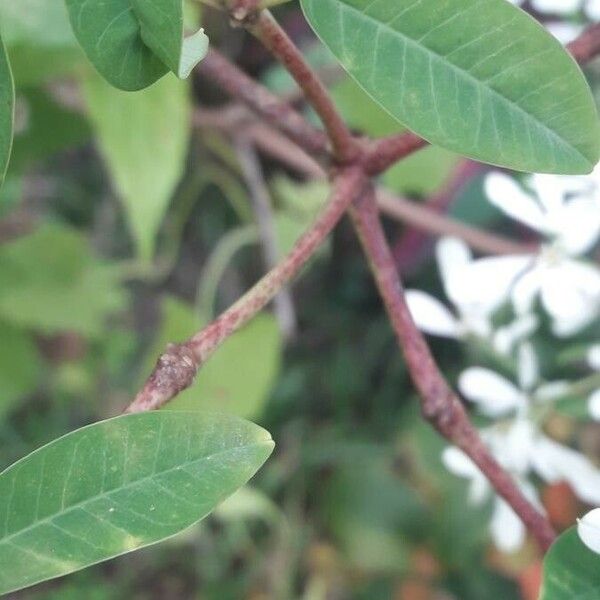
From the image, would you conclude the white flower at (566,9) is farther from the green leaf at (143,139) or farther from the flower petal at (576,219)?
the green leaf at (143,139)

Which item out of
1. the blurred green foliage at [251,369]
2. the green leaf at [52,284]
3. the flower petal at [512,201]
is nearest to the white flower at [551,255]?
the flower petal at [512,201]

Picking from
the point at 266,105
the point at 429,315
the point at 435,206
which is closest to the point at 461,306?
the point at 429,315

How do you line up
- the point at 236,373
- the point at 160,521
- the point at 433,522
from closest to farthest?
the point at 160,521, the point at 236,373, the point at 433,522

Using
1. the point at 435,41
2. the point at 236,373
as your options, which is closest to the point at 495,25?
the point at 435,41

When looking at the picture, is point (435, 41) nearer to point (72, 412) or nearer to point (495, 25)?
point (495, 25)

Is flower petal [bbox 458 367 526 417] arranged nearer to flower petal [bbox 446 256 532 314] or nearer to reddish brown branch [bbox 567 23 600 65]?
flower petal [bbox 446 256 532 314]

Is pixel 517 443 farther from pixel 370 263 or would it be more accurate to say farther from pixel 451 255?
pixel 370 263
